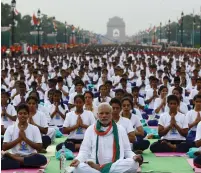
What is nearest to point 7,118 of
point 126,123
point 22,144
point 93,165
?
point 22,144

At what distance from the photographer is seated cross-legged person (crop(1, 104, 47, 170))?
32.1 ft

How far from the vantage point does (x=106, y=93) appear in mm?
14586

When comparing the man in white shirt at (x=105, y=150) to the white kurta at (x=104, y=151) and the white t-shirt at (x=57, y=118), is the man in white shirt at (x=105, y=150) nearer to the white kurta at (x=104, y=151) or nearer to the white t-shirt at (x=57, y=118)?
the white kurta at (x=104, y=151)

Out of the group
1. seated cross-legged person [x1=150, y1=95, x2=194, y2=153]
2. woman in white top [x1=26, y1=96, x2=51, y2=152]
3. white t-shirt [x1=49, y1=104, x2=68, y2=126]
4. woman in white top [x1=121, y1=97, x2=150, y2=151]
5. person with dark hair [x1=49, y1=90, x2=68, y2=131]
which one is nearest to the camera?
woman in white top [x1=121, y1=97, x2=150, y2=151]

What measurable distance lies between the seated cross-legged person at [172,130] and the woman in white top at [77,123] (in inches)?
49.9

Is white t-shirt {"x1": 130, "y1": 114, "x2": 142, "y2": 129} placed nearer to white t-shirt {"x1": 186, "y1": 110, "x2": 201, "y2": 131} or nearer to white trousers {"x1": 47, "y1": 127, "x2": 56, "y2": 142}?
white t-shirt {"x1": 186, "y1": 110, "x2": 201, "y2": 131}

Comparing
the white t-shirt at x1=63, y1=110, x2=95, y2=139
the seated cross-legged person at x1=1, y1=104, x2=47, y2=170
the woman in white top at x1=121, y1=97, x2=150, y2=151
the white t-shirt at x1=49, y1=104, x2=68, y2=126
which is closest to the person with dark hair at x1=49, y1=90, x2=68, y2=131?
the white t-shirt at x1=49, y1=104, x2=68, y2=126

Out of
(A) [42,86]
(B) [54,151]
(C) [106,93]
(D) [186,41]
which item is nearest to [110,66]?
(A) [42,86]

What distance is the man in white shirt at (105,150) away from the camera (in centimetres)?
840

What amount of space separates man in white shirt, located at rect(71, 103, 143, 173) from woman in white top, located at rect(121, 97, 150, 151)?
2596 mm

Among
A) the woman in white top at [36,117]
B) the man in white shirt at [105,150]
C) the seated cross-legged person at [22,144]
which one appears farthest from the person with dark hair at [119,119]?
the man in white shirt at [105,150]

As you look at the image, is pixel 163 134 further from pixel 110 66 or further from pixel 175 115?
pixel 110 66

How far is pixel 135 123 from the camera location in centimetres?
1155

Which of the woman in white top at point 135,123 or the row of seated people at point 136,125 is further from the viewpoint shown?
the row of seated people at point 136,125
